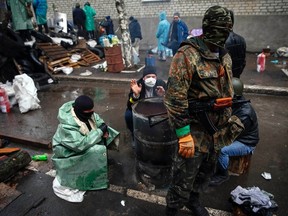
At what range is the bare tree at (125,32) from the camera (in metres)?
8.38

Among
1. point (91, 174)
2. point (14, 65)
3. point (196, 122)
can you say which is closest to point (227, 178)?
point (196, 122)

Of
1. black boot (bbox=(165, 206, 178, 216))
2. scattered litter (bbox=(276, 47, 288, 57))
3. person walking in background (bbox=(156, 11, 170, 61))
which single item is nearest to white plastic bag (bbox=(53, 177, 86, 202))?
black boot (bbox=(165, 206, 178, 216))

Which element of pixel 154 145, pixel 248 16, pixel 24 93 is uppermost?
pixel 248 16

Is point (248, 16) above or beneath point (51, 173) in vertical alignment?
above

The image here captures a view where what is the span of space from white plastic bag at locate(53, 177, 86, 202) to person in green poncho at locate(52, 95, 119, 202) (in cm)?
2

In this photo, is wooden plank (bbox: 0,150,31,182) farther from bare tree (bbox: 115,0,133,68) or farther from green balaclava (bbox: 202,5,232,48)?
bare tree (bbox: 115,0,133,68)

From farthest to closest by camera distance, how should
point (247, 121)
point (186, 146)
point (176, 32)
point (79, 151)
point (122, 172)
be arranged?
point (176, 32) < point (122, 172) < point (79, 151) < point (247, 121) < point (186, 146)

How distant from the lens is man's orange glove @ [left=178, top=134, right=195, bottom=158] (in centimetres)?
207

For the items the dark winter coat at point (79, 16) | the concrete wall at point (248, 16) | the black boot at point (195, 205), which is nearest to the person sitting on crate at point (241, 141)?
the black boot at point (195, 205)

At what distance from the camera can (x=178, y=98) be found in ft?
6.66

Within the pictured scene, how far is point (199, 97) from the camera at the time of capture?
2121mm

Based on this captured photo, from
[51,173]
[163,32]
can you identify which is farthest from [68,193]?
[163,32]

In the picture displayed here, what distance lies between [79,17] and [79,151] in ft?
39.6

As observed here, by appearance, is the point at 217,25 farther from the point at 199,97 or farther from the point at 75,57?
the point at 75,57
